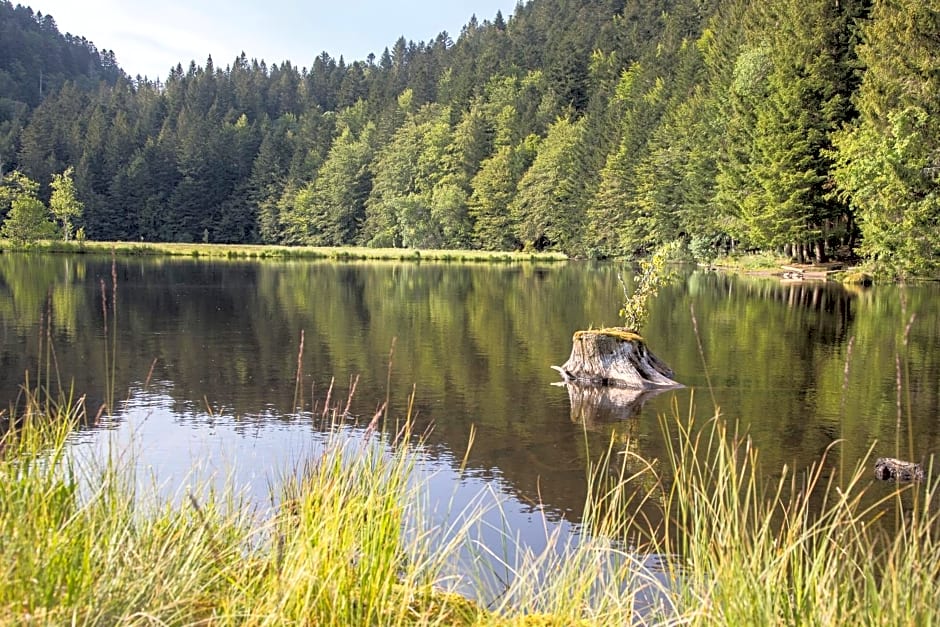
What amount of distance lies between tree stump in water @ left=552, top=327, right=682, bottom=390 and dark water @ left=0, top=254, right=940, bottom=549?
66 centimetres

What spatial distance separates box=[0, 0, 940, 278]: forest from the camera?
40.0m

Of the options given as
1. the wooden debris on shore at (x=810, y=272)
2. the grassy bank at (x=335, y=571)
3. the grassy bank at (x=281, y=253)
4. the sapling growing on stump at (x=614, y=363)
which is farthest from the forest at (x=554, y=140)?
the grassy bank at (x=335, y=571)

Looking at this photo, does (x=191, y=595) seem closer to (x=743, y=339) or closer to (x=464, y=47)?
(x=743, y=339)

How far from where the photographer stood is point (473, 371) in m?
17.0

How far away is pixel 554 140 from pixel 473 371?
2750 inches

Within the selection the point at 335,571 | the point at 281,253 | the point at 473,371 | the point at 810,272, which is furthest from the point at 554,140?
the point at 335,571

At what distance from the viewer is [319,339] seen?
2131cm

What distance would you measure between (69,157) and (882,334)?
106 metres

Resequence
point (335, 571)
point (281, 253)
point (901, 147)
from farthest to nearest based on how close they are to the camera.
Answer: point (281, 253) → point (901, 147) → point (335, 571)

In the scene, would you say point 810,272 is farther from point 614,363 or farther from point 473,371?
point 614,363

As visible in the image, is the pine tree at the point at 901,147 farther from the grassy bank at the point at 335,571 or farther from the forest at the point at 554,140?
the grassy bank at the point at 335,571

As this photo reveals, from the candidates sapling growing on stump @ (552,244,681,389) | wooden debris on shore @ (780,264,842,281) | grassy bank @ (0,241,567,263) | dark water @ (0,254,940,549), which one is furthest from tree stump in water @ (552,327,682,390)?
grassy bank @ (0,241,567,263)

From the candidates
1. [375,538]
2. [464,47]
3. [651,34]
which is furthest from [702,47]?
[375,538]

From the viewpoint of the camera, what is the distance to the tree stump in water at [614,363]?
1523 centimetres
